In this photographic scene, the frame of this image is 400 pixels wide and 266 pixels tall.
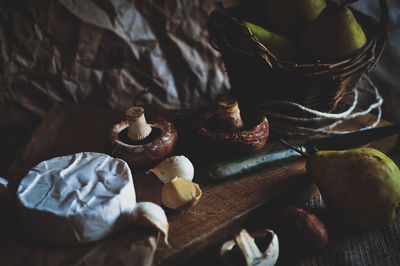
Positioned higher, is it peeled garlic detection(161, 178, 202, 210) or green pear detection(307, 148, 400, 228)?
green pear detection(307, 148, 400, 228)

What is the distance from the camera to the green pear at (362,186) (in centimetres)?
51

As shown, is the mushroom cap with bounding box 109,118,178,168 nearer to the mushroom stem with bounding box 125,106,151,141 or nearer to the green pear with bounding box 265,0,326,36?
the mushroom stem with bounding box 125,106,151,141

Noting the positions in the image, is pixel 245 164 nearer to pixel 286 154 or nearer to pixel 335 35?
pixel 286 154

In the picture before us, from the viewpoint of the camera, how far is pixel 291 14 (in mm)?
756

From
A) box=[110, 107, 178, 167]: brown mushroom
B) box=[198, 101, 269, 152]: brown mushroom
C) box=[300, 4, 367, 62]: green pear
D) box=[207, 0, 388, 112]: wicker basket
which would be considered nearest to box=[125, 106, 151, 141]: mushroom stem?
box=[110, 107, 178, 167]: brown mushroom

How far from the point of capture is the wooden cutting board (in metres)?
0.46

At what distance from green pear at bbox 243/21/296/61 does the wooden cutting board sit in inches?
7.3

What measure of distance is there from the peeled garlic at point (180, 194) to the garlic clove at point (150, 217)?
39 millimetres

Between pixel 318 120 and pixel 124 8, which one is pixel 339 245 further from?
pixel 124 8

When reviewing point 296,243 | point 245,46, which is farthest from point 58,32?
point 296,243

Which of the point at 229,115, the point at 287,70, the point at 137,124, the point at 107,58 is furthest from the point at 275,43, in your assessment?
the point at 107,58

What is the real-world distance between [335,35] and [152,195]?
46 cm

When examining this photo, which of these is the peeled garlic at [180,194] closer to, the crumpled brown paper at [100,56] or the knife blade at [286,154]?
the knife blade at [286,154]

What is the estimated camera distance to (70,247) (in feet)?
1.53
